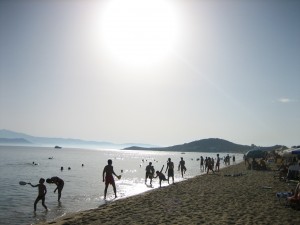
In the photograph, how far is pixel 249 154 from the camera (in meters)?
39.8

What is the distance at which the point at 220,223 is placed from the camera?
957cm

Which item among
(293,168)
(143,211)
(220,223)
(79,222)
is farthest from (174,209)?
(293,168)

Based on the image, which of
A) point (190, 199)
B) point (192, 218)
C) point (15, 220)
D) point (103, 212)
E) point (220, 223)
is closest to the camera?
point (220, 223)

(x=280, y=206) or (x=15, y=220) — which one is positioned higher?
(x=280, y=206)

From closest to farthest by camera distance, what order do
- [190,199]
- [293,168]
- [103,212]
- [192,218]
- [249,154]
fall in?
1. [192,218]
2. [103,212]
3. [190,199]
4. [293,168]
5. [249,154]

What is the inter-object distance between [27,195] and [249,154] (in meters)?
28.9

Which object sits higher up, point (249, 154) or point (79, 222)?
point (249, 154)

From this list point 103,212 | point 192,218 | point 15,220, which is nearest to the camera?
point 192,218

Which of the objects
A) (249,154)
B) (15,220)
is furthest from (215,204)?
(249,154)

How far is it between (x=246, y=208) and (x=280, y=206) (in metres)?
1.51

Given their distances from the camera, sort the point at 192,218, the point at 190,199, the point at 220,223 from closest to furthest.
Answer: the point at 220,223 → the point at 192,218 → the point at 190,199

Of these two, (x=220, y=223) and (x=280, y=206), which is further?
(x=280, y=206)

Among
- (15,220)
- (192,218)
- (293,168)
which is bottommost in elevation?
(15,220)

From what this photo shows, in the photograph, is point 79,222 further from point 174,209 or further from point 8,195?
point 8,195
